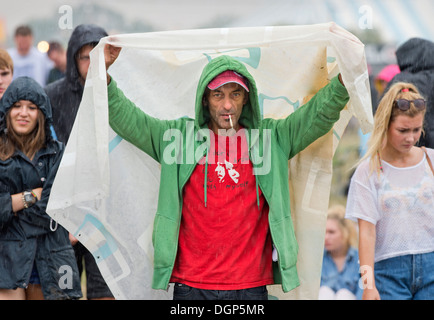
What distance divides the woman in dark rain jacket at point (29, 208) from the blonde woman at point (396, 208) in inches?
81.2

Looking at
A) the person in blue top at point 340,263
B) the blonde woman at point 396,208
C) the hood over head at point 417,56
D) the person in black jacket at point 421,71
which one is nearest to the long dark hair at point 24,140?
the blonde woman at point 396,208

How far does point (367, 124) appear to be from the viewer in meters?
4.27

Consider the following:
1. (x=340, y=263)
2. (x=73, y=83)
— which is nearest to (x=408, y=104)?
(x=340, y=263)

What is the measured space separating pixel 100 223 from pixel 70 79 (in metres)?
1.57

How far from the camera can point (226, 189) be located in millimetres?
4340

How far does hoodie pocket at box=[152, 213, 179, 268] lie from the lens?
4.36 m

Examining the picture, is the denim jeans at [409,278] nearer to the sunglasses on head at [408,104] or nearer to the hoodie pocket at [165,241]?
the sunglasses on head at [408,104]

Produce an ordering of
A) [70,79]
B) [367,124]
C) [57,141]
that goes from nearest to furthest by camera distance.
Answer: [367,124] → [57,141] → [70,79]

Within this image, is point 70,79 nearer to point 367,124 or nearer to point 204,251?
point 204,251

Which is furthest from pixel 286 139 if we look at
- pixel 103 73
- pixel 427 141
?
pixel 427 141

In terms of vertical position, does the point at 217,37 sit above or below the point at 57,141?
above

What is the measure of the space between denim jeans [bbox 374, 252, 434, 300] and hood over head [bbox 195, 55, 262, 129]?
1328mm

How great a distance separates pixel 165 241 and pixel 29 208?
120 centimetres
